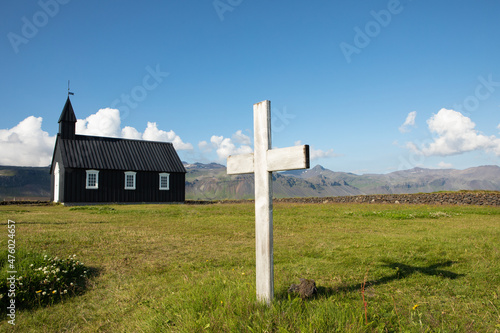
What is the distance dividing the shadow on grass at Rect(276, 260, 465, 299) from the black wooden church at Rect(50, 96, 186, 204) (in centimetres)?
3431

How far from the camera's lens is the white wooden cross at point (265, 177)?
426 centimetres

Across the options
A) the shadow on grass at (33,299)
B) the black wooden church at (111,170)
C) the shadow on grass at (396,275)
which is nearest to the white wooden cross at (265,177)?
the shadow on grass at (396,275)

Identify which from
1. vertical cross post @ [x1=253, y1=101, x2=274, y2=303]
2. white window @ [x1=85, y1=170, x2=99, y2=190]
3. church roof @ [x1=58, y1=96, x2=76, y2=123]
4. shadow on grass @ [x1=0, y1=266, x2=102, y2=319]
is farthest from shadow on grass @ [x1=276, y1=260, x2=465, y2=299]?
church roof @ [x1=58, y1=96, x2=76, y2=123]

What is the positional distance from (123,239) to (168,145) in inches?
1299

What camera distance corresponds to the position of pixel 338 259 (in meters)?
7.95

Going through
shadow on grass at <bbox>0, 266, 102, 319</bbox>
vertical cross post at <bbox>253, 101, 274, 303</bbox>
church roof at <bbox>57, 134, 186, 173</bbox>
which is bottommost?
shadow on grass at <bbox>0, 266, 102, 319</bbox>

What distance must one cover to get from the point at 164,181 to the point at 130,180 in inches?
154

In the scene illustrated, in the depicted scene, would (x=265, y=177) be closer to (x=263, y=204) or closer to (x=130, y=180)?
(x=263, y=204)

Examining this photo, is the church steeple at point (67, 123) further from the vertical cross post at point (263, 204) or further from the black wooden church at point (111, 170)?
the vertical cross post at point (263, 204)

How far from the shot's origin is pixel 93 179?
35750 mm

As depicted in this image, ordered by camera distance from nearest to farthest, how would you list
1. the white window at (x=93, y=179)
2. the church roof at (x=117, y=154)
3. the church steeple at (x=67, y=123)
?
the white window at (x=93, y=179)
the church roof at (x=117, y=154)
the church steeple at (x=67, y=123)

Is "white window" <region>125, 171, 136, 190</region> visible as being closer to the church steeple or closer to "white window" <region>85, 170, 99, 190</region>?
"white window" <region>85, 170, 99, 190</region>

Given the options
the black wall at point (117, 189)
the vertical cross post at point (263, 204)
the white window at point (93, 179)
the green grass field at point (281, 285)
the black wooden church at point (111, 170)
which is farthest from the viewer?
the white window at point (93, 179)

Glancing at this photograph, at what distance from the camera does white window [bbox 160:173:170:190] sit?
128 feet
